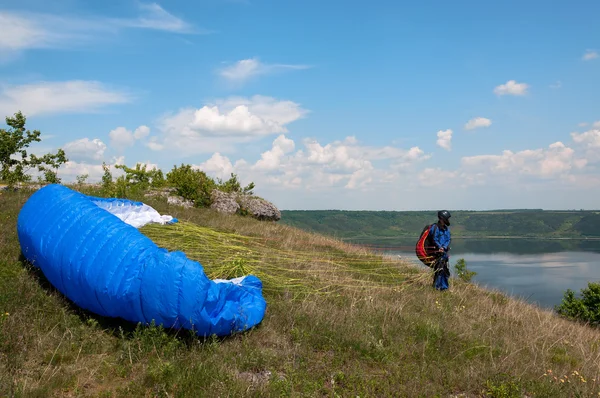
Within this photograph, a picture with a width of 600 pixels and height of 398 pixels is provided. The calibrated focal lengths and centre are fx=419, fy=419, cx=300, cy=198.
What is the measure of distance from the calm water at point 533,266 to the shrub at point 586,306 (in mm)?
7717

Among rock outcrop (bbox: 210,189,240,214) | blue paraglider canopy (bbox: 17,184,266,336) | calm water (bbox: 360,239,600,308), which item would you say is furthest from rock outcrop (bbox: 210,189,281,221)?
blue paraglider canopy (bbox: 17,184,266,336)

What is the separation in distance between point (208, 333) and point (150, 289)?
3.23 feet

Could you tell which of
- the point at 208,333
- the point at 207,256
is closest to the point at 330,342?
the point at 208,333

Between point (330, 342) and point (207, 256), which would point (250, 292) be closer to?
point (330, 342)

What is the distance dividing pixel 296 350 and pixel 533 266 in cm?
11318

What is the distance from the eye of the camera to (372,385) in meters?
5.13

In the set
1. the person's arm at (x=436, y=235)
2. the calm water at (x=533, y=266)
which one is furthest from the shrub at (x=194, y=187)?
the person's arm at (x=436, y=235)

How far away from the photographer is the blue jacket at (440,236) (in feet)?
33.7

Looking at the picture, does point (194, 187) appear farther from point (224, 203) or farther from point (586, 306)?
point (586, 306)

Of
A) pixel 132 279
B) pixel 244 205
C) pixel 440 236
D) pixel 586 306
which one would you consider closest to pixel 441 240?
pixel 440 236

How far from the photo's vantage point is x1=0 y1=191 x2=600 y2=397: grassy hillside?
489cm

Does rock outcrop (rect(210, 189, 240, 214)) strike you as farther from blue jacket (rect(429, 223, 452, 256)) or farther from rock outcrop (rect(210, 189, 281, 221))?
blue jacket (rect(429, 223, 452, 256))

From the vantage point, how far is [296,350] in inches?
228

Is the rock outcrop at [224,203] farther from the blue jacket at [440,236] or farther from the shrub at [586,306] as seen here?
the shrub at [586,306]
